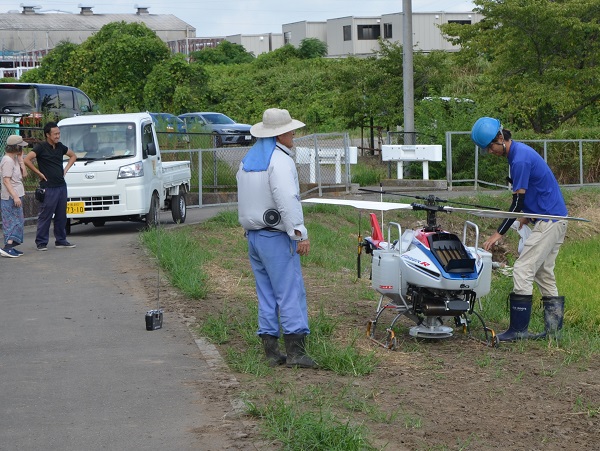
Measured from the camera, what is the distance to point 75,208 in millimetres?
17906

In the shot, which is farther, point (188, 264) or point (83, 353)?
point (188, 264)

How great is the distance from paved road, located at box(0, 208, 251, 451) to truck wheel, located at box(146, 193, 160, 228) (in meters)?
4.42

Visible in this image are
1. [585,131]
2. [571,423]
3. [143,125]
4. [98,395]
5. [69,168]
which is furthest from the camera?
[585,131]

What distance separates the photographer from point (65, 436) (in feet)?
21.3

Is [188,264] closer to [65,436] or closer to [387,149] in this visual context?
[65,436]

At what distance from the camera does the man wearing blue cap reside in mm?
9531

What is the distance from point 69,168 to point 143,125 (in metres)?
1.86

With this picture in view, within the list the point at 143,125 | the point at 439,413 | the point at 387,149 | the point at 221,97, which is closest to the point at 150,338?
the point at 439,413

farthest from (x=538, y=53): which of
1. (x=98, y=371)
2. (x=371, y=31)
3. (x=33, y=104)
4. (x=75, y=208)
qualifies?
(x=371, y=31)

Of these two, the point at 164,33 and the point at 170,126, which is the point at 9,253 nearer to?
the point at 170,126

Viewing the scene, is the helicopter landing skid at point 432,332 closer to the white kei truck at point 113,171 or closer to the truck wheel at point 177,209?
the white kei truck at point 113,171

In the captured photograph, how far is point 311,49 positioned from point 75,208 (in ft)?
189

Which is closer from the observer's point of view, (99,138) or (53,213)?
(53,213)

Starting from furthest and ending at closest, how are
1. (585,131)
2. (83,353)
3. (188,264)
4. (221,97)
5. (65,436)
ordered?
(221,97) → (585,131) → (188,264) → (83,353) → (65,436)
